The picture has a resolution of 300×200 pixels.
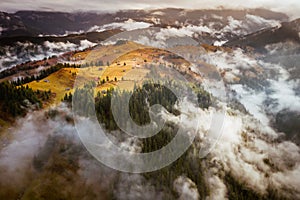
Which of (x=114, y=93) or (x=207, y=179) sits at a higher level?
(x=114, y=93)

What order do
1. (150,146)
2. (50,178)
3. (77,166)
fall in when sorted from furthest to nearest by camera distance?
(150,146)
(77,166)
(50,178)

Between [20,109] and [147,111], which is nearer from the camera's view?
[20,109]

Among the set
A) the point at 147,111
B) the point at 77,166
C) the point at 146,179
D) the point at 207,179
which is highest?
the point at 147,111

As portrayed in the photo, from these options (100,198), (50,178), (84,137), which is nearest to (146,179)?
(100,198)

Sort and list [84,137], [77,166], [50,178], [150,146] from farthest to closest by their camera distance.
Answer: [150,146] < [84,137] < [77,166] < [50,178]

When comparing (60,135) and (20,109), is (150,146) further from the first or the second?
(20,109)

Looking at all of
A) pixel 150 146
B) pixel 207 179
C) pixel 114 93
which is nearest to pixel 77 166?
pixel 150 146

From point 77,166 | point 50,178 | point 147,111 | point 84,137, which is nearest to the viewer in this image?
point 50,178

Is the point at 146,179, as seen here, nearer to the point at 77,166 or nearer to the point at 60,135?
the point at 77,166

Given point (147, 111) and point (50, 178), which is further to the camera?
point (147, 111)
